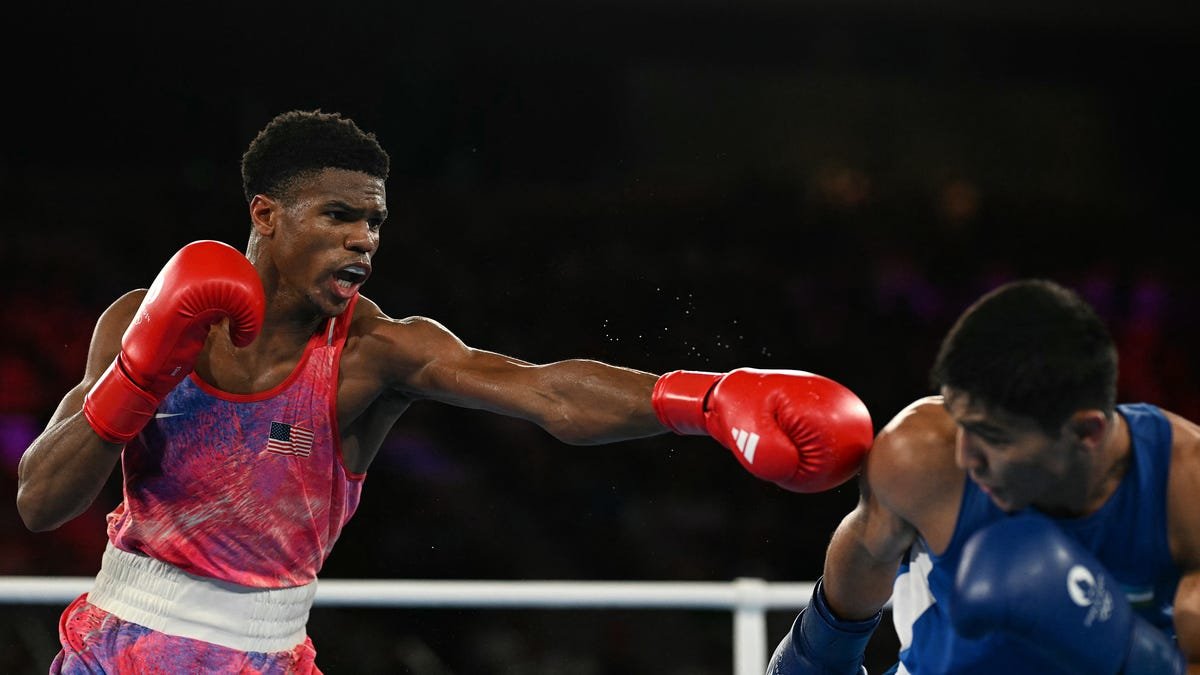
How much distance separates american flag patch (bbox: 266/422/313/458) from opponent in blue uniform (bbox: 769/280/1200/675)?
0.94 metres

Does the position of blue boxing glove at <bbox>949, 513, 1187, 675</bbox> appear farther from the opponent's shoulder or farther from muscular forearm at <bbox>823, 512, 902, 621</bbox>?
muscular forearm at <bbox>823, 512, 902, 621</bbox>

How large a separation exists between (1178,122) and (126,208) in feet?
20.3

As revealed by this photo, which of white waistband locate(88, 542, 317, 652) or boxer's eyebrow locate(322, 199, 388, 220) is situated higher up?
boxer's eyebrow locate(322, 199, 388, 220)

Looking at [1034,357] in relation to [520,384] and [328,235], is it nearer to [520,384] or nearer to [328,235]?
[520,384]

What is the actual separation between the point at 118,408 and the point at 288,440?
303 mm

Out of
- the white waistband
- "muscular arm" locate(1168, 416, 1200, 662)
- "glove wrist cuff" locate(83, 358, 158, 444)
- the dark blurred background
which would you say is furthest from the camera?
the dark blurred background

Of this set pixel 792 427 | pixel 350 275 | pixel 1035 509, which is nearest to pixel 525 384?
pixel 350 275

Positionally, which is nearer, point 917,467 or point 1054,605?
point 1054,605

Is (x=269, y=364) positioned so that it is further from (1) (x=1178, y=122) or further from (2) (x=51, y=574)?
(1) (x=1178, y=122)

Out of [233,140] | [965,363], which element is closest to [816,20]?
[233,140]

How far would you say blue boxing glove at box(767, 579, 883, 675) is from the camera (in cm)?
214

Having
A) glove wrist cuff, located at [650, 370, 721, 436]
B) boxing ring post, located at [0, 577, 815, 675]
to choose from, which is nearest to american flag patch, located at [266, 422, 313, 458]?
glove wrist cuff, located at [650, 370, 721, 436]

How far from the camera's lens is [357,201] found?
2307 mm

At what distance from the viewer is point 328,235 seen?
228 cm
